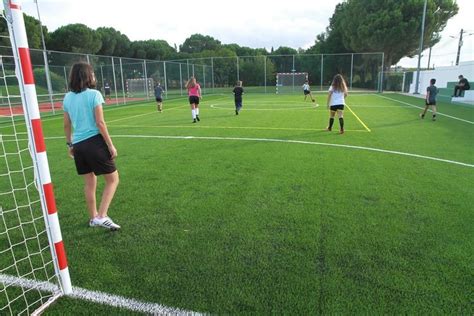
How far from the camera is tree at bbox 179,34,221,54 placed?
310 feet

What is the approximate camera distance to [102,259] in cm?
337

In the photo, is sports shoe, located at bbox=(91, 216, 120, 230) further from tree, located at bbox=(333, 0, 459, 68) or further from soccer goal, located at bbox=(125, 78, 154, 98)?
tree, located at bbox=(333, 0, 459, 68)

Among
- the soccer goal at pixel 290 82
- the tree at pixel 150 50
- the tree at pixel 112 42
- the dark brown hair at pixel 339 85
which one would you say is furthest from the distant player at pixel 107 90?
the tree at pixel 150 50

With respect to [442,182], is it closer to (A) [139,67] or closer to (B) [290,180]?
(B) [290,180]

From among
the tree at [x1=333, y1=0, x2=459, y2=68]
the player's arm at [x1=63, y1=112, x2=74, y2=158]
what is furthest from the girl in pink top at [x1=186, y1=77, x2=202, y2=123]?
the tree at [x1=333, y1=0, x2=459, y2=68]

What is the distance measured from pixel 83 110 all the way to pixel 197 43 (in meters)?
97.4

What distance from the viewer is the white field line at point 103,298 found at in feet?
8.62

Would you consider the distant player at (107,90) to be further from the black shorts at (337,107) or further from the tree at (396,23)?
the tree at (396,23)

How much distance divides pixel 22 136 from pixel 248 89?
31.1 meters

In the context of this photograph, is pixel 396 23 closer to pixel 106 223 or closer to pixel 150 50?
pixel 106 223

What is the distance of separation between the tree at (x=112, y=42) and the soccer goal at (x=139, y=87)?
32187 millimetres

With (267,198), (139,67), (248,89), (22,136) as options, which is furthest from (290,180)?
(248,89)

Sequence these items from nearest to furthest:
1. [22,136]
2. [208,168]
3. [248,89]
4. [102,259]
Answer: [102,259] → [208,168] → [22,136] → [248,89]

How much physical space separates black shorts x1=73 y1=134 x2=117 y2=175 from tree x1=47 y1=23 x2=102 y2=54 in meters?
53.1
